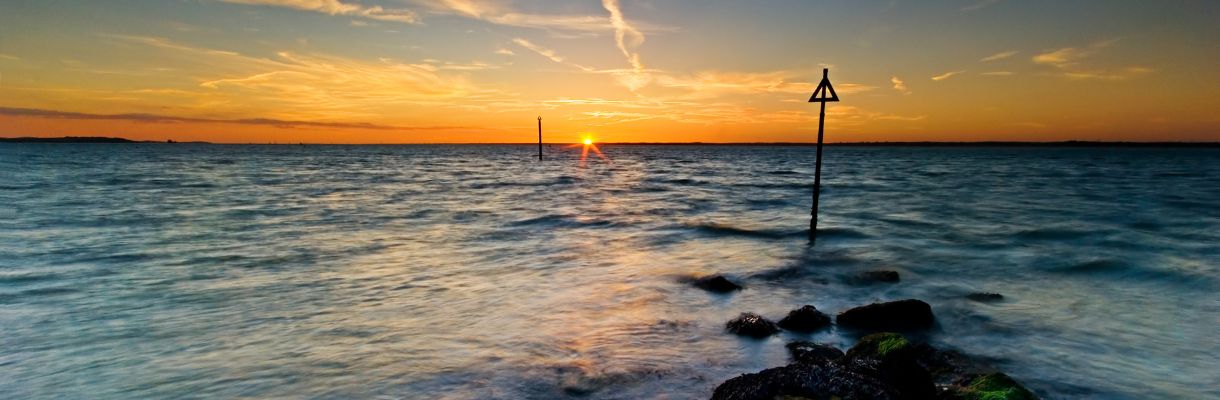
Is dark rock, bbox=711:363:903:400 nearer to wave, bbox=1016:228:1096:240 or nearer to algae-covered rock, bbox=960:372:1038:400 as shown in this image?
A: algae-covered rock, bbox=960:372:1038:400

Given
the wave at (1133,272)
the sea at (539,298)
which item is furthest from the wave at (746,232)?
the wave at (1133,272)

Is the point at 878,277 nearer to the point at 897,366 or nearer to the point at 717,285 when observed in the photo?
the point at 717,285

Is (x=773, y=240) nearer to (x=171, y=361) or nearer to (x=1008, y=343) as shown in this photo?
(x=1008, y=343)

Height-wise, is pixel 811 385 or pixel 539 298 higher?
pixel 811 385

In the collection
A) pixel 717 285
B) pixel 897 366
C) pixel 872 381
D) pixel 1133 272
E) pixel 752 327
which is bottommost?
pixel 1133 272

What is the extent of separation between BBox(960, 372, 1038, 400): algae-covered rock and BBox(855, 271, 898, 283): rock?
27.4 ft

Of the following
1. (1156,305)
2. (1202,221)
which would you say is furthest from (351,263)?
(1202,221)

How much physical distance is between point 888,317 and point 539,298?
6802mm

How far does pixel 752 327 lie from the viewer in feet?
31.3

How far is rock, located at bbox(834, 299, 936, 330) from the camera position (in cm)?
994

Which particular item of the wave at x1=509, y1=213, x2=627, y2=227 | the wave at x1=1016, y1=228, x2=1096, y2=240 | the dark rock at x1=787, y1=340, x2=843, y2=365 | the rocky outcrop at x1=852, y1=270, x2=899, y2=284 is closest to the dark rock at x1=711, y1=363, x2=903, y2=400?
the dark rock at x1=787, y1=340, x2=843, y2=365

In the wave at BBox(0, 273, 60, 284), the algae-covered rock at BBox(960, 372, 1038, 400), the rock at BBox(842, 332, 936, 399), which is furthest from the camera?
the wave at BBox(0, 273, 60, 284)

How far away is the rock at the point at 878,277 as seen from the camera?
1455 centimetres

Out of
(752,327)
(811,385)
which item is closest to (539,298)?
(752,327)
